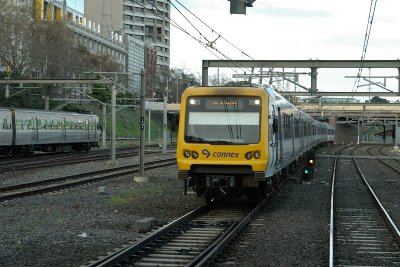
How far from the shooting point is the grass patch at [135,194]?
1633cm

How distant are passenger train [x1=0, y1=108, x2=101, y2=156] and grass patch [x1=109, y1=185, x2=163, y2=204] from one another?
1914cm

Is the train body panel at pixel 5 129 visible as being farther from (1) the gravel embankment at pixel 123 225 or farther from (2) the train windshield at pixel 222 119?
(2) the train windshield at pixel 222 119

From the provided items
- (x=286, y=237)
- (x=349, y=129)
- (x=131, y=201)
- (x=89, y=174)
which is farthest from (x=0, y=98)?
(x=349, y=129)

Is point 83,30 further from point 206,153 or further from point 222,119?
point 206,153

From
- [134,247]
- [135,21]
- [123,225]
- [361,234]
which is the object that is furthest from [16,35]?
[135,21]

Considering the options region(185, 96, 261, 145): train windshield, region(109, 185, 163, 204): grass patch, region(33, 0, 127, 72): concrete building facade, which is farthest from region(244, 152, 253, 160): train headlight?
region(33, 0, 127, 72): concrete building facade

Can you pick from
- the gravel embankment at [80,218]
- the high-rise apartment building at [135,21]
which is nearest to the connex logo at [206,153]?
the gravel embankment at [80,218]

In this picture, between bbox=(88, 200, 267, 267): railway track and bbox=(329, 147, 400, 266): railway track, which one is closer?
bbox=(88, 200, 267, 267): railway track

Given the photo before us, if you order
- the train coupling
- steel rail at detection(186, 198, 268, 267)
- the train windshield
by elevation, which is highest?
the train windshield

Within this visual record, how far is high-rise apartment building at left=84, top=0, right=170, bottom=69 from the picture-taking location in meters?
124

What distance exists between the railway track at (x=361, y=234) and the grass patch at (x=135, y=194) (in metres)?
5.10

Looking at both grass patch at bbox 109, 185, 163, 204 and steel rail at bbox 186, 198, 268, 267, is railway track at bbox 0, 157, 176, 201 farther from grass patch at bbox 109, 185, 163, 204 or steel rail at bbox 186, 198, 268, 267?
steel rail at bbox 186, 198, 268, 267

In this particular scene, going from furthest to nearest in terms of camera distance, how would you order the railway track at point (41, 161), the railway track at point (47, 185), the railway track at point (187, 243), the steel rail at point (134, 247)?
1. the railway track at point (41, 161)
2. the railway track at point (47, 185)
3. the railway track at point (187, 243)
4. the steel rail at point (134, 247)

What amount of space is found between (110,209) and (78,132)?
35258 mm
